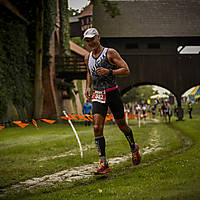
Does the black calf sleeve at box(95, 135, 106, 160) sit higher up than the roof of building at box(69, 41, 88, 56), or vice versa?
the roof of building at box(69, 41, 88, 56)

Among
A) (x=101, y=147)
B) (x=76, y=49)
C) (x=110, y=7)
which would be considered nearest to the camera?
(x=101, y=147)

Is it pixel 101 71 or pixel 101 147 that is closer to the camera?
pixel 101 71

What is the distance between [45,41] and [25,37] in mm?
1794

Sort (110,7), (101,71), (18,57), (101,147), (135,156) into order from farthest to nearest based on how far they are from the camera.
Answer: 1. (18,57)
2. (110,7)
3. (135,156)
4. (101,147)
5. (101,71)

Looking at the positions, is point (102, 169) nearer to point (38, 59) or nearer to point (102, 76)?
point (102, 76)

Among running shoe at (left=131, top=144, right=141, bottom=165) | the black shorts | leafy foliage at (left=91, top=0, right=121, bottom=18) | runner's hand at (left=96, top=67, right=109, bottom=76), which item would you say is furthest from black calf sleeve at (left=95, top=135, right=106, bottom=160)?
leafy foliage at (left=91, top=0, right=121, bottom=18)

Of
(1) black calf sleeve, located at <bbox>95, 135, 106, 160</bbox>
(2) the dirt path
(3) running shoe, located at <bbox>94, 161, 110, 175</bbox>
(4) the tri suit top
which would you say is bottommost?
(2) the dirt path

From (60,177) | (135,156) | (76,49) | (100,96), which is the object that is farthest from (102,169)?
(76,49)

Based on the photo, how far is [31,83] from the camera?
61.4 ft

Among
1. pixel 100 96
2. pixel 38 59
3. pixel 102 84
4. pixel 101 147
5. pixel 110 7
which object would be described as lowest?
pixel 101 147

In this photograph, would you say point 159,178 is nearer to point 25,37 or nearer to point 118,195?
point 118,195

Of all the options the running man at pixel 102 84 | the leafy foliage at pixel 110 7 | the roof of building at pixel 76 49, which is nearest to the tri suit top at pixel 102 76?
the running man at pixel 102 84

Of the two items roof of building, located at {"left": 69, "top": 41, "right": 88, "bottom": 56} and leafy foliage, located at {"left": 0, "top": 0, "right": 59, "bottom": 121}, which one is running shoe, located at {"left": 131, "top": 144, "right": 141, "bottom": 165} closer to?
leafy foliage, located at {"left": 0, "top": 0, "right": 59, "bottom": 121}

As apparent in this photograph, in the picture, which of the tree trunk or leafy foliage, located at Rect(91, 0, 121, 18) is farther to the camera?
the tree trunk
